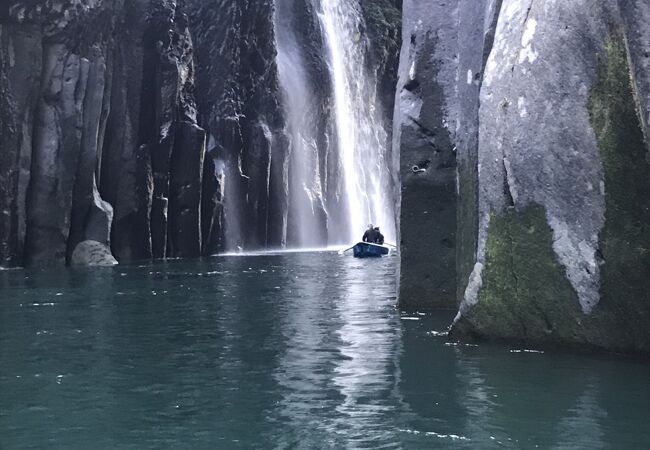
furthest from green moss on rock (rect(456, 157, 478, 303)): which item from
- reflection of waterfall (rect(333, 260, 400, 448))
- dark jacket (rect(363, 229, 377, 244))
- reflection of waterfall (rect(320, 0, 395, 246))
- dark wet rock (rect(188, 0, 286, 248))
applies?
reflection of waterfall (rect(320, 0, 395, 246))

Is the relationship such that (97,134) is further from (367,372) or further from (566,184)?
(566,184)

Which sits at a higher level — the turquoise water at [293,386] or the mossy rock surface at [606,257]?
the mossy rock surface at [606,257]

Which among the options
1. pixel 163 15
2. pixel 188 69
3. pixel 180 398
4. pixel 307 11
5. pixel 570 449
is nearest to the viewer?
pixel 570 449

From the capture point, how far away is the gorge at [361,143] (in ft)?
30.6

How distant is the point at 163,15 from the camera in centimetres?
3941

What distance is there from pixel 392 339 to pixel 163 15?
30535mm

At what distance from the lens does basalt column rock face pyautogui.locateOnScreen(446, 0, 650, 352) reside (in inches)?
355

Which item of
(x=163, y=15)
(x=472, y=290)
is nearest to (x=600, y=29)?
(x=472, y=290)

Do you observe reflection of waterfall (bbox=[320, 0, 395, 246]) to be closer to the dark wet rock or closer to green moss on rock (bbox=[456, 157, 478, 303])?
the dark wet rock

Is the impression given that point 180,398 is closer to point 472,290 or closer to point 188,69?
point 472,290

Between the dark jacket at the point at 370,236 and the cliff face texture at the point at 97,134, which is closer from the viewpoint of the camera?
the cliff face texture at the point at 97,134

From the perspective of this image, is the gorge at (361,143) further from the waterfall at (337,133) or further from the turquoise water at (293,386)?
the turquoise water at (293,386)

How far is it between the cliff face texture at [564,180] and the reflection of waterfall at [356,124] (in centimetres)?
5104

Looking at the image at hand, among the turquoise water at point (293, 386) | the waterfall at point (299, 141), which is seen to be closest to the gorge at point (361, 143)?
the waterfall at point (299, 141)
